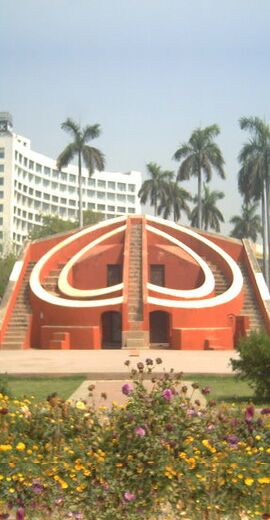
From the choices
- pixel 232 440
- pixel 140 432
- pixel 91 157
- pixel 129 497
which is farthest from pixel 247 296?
pixel 129 497

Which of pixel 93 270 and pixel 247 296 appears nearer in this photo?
pixel 247 296

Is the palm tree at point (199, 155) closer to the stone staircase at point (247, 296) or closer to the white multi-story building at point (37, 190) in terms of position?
the stone staircase at point (247, 296)

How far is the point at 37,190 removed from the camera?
308ft

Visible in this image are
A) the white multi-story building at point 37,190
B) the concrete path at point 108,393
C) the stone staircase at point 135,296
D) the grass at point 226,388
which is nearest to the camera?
the concrete path at point 108,393

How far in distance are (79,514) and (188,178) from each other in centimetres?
3393

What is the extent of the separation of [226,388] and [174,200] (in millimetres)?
36797

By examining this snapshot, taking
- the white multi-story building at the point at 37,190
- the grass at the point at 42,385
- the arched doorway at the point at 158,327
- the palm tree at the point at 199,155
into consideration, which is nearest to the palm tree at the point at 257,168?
the palm tree at the point at 199,155

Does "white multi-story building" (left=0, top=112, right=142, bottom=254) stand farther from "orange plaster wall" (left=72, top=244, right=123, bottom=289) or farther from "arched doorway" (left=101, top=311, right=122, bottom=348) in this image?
"arched doorway" (left=101, top=311, right=122, bottom=348)

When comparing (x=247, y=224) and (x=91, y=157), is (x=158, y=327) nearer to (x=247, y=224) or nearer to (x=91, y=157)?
(x=91, y=157)

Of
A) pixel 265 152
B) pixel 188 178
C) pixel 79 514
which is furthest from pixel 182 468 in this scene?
pixel 188 178

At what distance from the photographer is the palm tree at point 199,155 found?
36.0 metres

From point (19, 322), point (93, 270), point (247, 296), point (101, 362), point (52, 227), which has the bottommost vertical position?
point (101, 362)

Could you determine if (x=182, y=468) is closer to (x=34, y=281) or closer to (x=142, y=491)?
(x=142, y=491)

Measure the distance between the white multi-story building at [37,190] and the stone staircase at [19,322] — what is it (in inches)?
1817
